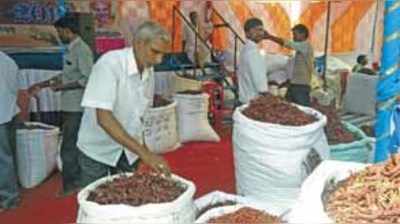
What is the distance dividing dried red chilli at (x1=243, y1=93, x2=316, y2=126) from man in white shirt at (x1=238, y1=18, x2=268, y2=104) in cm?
109

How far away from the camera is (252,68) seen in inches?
151

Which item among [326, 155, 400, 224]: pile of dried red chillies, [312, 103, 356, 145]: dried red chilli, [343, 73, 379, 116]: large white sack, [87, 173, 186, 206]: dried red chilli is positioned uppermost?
[326, 155, 400, 224]: pile of dried red chillies

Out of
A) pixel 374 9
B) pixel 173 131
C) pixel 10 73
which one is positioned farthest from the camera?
pixel 374 9

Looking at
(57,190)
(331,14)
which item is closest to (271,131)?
(57,190)

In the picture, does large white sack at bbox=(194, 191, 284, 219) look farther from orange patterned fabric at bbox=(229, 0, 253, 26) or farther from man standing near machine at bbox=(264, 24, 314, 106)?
orange patterned fabric at bbox=(229, 0, 253, 26)

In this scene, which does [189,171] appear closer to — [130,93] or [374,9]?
[130,93]

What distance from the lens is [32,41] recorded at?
566cm

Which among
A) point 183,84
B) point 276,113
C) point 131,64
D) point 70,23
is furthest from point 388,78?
point 183,84

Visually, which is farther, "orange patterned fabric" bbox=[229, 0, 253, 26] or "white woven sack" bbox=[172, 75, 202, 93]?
"orange patterned fabric" bbox=[229, 0, 253, 26]

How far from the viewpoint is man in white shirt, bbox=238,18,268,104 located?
12.5ft

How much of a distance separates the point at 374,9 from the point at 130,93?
4.64 metres

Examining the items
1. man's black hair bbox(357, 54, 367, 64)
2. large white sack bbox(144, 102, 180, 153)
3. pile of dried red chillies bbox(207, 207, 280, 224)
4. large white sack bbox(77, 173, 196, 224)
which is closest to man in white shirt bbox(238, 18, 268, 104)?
large white sack bbox(144, 102, 180, 153)

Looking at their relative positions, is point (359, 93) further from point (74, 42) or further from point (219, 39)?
point (74, 42)

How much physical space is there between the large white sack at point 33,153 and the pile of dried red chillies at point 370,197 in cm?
278
